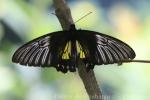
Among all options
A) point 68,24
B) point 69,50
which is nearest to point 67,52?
point 69,50

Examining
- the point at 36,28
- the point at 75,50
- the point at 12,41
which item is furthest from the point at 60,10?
the point at 12,41

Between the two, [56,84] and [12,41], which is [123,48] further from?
[12,41]

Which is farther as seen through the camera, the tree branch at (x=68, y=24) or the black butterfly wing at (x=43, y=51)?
the black butterfly wing at (x=43, y=51)

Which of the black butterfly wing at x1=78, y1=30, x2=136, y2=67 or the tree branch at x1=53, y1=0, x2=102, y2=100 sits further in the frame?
the black butterfly wing at x1=78, y1=30, x2=136, y2=67

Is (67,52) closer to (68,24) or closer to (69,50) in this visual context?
(69,50)

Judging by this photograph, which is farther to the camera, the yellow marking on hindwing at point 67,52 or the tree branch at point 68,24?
the yellow marking on hindwing at point 67,52
